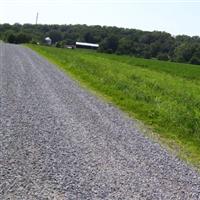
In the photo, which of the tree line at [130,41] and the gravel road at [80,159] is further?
the tree line at [130,41]

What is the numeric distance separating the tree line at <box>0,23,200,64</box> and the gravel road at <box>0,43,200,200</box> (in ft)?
350

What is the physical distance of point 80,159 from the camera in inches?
306

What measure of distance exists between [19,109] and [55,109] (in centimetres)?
118

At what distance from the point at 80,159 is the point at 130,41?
142657 millimetres

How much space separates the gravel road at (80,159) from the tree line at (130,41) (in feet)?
350

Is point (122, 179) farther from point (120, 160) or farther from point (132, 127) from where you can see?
point (132, 127)

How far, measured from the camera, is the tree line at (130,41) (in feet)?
422

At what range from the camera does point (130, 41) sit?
487ft

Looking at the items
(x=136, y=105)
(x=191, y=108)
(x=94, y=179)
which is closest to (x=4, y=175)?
(x=94, y=179)

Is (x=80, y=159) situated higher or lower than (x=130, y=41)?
lower

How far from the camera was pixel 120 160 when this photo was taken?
797cm

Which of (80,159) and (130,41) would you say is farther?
(130,41)

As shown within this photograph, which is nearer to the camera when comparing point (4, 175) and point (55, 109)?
point (4, 175)

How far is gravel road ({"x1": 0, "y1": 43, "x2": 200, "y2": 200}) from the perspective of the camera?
618 centimetres
